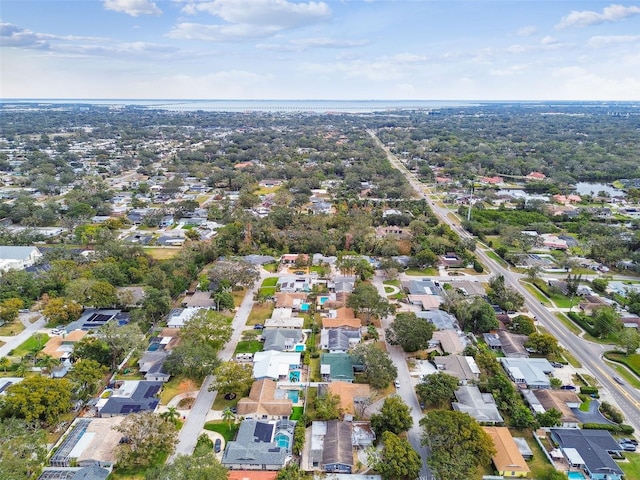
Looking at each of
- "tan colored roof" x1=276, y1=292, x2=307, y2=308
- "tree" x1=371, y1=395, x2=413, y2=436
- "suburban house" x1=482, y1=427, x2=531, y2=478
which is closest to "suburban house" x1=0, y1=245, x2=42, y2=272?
"tan colored roof" x1=276, y1=292, x2=307, y2=308

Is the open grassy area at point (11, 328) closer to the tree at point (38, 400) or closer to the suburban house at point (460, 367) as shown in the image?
the tree at point (38, 400)

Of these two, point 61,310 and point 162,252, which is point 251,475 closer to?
point 61,310

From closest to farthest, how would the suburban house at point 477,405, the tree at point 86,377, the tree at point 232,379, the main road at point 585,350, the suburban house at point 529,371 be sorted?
the suburban house at point 477,405 < the tree at point 86,377 < the tree at point 232,379 < the main road at point 585,350 < the suburban house at point 529,371

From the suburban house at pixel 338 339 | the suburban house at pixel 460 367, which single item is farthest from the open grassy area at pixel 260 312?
the suburban house at pixel 460 367

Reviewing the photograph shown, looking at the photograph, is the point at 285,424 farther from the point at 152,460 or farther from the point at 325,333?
the point at 325,333

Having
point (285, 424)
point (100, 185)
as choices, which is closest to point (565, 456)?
point (285, 424)

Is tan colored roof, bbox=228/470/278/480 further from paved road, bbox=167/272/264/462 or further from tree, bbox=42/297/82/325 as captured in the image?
tree, bbox=42/297/82/325

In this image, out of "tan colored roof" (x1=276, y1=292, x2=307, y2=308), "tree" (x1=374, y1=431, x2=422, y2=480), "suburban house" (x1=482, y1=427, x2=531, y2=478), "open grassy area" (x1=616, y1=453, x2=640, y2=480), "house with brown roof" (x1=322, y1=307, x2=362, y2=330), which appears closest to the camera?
"tree" (x1=374, y1=431, x2=422, y2=480)

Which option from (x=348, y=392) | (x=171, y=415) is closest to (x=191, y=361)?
(x=171, y=415)
